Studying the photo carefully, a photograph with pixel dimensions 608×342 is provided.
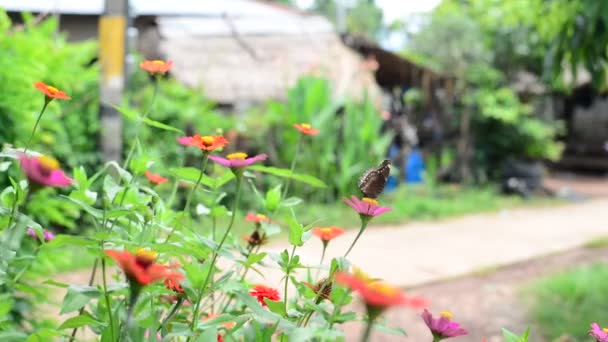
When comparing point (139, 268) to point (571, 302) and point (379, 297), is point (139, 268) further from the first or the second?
point (571, 302)

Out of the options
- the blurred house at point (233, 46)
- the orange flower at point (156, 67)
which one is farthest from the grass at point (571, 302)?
the blurred house at point (233, 46)

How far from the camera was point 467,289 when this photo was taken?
409 cm

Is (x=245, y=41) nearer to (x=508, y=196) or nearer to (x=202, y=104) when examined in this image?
(x=202, y=104)

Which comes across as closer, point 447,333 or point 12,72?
point 447,333

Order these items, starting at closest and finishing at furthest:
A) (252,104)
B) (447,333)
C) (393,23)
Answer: (447,333), (252,104), (393,23)

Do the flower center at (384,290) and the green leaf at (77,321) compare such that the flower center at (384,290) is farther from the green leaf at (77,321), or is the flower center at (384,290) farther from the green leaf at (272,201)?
the green leaf at (272,201)

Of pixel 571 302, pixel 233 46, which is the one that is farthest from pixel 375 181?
pixel 233 46

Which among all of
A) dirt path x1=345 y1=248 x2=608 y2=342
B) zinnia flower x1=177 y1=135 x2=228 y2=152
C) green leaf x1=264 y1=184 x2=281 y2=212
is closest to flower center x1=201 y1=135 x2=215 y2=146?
zinnia flower x1=177 y1=135 x2=228 y2=152

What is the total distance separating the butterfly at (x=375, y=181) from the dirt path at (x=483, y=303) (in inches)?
75.9

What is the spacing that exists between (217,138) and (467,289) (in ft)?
11.4

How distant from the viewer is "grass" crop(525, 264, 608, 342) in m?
3.18

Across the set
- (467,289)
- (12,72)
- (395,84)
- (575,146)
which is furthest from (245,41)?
(575,146)

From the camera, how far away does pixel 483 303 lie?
3803 mm

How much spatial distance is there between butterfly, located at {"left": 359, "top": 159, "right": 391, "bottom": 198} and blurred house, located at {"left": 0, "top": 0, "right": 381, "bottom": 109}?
18.9 feet
